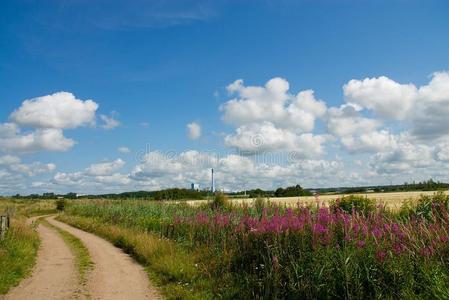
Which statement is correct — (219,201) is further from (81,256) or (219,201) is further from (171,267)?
(171,267)

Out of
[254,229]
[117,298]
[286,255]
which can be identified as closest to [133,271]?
[117,298]

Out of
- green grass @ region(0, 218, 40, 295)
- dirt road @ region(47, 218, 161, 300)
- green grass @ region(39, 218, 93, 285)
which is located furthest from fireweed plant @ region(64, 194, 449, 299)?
green grass @ region(0, 218, 40, 295)


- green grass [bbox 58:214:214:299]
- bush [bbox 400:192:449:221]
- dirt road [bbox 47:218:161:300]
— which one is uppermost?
bush [bbox 400:192:449:221]

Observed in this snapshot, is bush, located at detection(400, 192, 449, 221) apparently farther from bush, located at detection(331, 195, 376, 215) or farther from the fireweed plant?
bush, located at detection(331, 195, 376, 215)

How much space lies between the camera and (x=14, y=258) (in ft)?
47.1

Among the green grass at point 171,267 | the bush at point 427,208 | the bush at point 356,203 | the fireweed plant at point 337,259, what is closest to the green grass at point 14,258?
the green grass at point 171,267

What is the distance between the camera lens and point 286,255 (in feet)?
31.6

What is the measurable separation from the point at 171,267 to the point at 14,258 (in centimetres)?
533

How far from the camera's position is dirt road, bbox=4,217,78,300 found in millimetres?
10634

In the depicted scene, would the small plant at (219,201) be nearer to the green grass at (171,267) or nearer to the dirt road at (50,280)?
the green grass at (171,267)

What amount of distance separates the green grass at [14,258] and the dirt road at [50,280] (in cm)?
22

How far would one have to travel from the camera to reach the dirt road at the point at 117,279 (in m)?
10.8

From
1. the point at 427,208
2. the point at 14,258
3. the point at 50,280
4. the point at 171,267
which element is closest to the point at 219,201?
the point at 427,208

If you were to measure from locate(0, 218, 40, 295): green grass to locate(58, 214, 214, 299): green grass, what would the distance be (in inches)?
138
